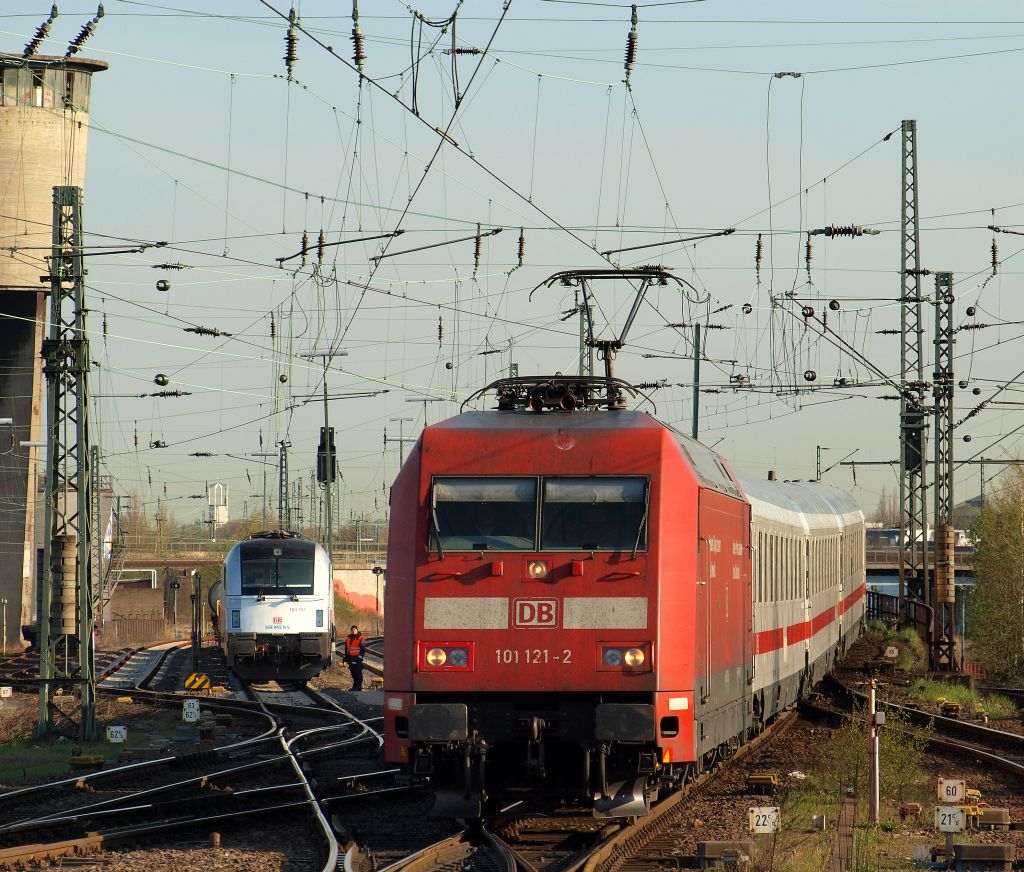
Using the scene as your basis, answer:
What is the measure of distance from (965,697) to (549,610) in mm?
18401

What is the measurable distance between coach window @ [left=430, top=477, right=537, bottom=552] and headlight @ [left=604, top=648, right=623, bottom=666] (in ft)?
3.61

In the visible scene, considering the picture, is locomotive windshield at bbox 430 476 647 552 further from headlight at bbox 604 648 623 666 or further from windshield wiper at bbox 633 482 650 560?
headlight at bbox 604 648 623 666

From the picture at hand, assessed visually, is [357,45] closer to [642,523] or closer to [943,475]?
[642,523]

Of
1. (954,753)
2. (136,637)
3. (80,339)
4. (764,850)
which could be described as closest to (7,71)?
(136,637)

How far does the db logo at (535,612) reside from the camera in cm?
1212

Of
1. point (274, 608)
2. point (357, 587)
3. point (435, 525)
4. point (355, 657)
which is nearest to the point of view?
point (435, 525)

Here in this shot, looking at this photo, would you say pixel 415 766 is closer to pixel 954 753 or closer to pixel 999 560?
pixel 954 753

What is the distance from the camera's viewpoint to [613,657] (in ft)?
39.4

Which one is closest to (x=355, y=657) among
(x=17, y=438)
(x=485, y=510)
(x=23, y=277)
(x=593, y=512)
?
(x=485, y=510)

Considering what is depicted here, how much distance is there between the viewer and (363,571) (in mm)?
79688

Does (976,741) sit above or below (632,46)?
below

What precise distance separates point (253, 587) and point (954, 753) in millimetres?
17484

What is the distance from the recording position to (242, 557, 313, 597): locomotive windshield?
3256 centimetres

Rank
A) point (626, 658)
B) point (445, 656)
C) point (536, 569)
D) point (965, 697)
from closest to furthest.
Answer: point (626, 658), point (445, 656), point (536, 569), point (965, 697)
